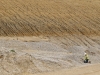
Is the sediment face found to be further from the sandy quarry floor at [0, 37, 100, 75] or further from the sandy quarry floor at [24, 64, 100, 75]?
the sandy quarry floor at [24, 64, 100, 75]

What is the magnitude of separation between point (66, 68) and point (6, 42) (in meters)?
7.90

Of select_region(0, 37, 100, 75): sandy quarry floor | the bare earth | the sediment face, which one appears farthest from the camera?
the sediment face

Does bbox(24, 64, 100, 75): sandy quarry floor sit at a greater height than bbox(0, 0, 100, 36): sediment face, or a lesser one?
lesser

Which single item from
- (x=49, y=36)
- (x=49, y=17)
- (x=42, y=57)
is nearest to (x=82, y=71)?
(x=42, y=57)

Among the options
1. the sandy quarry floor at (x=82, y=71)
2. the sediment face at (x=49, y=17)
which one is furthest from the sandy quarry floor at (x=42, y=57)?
the sediment face at (x=49, y=17)

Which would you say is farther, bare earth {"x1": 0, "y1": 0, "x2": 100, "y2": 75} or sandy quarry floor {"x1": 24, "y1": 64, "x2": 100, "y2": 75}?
bare earth {"x1": 0, "y1": 0, "x2": 100, "y2": 75}

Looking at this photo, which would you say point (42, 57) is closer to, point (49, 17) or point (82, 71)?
point (82, 71)

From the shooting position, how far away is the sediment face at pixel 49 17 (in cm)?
3148

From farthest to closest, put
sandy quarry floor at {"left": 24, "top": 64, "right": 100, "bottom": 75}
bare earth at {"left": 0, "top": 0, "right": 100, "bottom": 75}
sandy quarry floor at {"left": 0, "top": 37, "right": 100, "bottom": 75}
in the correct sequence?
1. bare earth at {"left": 0, "top": 0, "right": 100, "bottom": 75}
2. sandy quarry floor at {"left": 0, "top": 37, "right": 100, "bottom": 75}
3. sandy quarry floor at {"left": 24, "top": 64, "right": 100, "bottom": 75}

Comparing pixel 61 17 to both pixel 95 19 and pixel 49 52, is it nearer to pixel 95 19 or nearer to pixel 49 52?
pixel 95 19

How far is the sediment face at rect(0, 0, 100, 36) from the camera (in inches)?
1240

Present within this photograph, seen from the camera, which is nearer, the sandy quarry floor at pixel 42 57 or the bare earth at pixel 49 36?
the sandy quarry floor at pixel 42 57

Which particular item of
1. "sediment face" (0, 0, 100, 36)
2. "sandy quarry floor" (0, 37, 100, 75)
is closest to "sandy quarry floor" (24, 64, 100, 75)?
"sandy quarry floor" (0, 37, 100, 75)

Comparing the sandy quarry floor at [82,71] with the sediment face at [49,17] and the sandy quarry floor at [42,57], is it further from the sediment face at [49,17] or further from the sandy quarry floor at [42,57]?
the sediment face at [49,17]
